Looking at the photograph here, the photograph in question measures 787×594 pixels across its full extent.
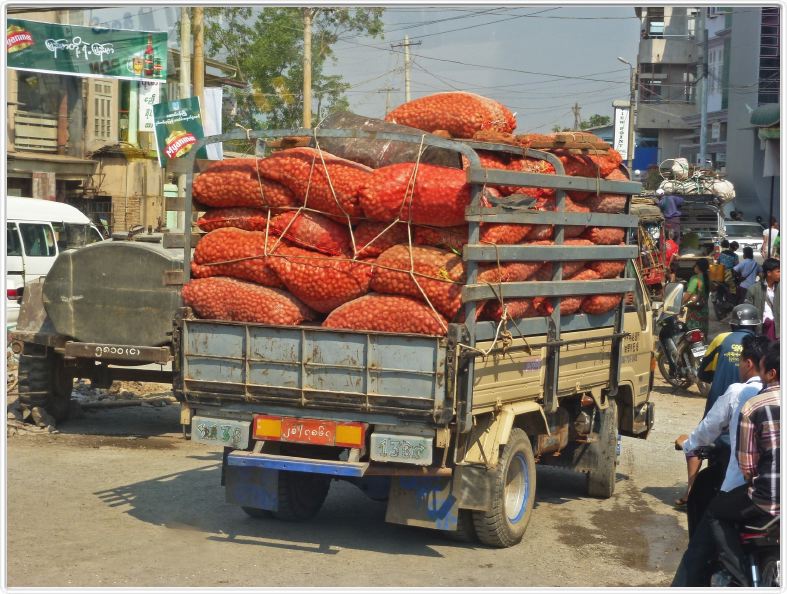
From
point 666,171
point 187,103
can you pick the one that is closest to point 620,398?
point 187,103

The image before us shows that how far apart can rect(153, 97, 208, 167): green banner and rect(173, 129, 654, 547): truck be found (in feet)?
39.7

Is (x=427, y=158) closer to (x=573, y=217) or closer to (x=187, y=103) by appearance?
(x=573, y=217)

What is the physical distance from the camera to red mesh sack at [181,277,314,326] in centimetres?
693


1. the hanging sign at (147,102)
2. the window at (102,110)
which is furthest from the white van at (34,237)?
the window at (102,110)

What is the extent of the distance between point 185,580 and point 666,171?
73.3ft

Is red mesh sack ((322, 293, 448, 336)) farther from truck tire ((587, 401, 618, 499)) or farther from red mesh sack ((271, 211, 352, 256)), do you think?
truck tire ((587, 401, 618, 499))

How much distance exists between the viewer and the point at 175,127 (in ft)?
62.8

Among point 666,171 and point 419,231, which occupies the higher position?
point 666,171

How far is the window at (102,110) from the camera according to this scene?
29.1 metres

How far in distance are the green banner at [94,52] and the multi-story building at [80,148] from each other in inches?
80.9

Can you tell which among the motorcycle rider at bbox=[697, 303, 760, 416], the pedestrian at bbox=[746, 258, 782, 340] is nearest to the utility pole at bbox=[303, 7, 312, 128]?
the pedestrian at bbox=[746, 258, 782, 340]

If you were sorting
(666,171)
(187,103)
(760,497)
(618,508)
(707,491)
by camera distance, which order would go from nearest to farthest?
(760,497) → (707,491) → (618,508) → (187,103) → (666,171)

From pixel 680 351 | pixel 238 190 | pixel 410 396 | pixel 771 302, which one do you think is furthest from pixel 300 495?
pixel 680 351

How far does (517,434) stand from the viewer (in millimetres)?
7234
